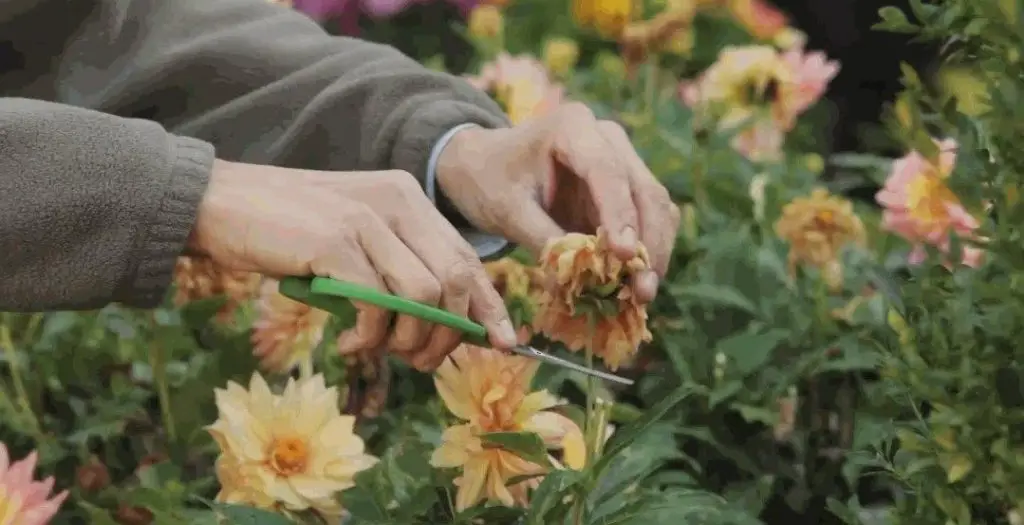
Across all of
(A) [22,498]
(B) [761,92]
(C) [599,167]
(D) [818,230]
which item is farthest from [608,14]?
(A) [22,498]

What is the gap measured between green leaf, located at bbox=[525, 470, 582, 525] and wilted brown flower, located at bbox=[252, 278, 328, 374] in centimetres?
26

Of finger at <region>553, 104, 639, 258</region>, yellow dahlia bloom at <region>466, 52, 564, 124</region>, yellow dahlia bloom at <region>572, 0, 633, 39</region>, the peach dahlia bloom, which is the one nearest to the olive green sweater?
finger at <region>553, 104, 639, 258</region>

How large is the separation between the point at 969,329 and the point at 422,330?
0.29 metres

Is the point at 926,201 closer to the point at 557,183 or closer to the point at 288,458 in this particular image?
the point at 557,183

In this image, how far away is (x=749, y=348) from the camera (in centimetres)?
89

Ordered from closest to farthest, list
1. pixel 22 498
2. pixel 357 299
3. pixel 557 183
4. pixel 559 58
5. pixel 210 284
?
1. pixel 357 299
2. pixel 22 498
3. pixel 557 183
4. pixel 210 284
5. pixel 559 58

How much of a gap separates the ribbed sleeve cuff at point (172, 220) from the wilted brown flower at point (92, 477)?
0.27 meters

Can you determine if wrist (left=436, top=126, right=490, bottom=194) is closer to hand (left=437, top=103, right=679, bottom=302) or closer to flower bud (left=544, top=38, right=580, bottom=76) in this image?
hand (left=437, top=103, right=679, bottom=302)

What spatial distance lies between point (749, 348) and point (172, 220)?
484 millimetres

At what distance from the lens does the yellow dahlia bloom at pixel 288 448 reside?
670 mm

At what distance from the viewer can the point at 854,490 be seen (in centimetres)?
85

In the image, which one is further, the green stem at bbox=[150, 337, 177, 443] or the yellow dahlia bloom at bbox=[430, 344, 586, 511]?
the green stem at bbox=[150, 337, 177, 443]

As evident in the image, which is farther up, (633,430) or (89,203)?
(89,203)

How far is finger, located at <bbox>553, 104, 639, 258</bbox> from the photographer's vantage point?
677 millimetres
